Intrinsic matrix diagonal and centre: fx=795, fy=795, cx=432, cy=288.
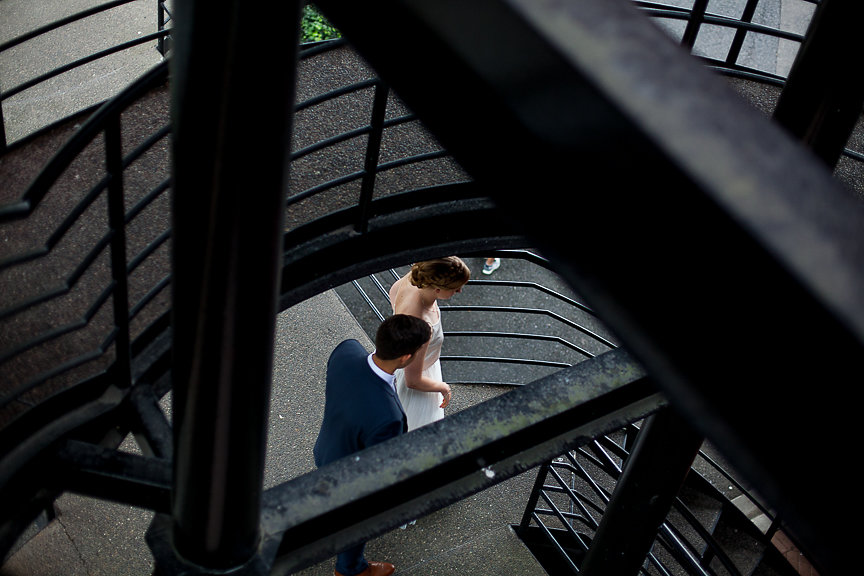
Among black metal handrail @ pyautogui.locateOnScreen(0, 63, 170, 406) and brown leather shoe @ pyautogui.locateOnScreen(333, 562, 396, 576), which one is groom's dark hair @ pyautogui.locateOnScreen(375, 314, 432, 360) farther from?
brown leather shoe @ pyautogui.locateOnScreen(333, 562, 396, 576)

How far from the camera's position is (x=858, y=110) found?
7.26 ft

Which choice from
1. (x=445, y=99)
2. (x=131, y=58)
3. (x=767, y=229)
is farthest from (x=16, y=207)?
(x=131, y=58)

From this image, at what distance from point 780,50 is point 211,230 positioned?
1156 centimetres

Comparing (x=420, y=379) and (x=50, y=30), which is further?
(x=420, y=379)

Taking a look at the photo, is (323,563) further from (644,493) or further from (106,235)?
(106,235)

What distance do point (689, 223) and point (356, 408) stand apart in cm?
374

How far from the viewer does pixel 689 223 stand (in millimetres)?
361

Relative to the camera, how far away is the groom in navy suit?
3.98 meters

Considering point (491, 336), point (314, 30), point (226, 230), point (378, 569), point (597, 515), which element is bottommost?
→ point (226, 230)

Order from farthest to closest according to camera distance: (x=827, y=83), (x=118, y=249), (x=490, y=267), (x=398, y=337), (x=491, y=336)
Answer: (x=490, y=267)
(x=491, y=336)
(x=398, y=337)
(x=118, y=249)
(x=827, y=83)

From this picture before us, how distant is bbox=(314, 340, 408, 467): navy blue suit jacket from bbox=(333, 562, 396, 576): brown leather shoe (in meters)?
1.16

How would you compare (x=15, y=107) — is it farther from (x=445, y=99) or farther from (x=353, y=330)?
(x=445, y=99)

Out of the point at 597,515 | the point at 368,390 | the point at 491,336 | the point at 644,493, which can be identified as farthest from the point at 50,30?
the point at 597,515

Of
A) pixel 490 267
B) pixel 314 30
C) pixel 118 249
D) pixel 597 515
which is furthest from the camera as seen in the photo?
pixel 314 30
